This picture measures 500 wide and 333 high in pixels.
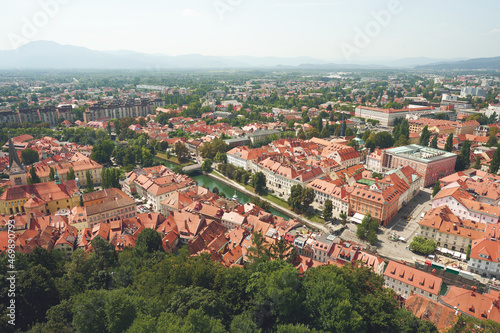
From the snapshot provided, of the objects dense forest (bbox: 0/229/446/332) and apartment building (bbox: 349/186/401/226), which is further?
apartment building (bbox: 349/186/401/226)

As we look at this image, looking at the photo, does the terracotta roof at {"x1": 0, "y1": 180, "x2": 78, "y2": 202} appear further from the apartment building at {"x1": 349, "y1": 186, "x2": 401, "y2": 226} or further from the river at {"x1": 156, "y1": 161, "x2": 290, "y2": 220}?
the apartment building at {"x1": 349, "y1": 186, "x2": 401, "y2": 226}

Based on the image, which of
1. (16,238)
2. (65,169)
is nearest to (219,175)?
(65,169)

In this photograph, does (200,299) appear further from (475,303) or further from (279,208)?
(279,208)

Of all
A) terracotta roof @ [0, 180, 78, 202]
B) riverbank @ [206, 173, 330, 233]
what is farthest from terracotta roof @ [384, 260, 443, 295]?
terracotta roof @ [0, 180, 78, 202]

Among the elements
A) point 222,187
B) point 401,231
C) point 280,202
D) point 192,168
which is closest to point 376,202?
point 401,231

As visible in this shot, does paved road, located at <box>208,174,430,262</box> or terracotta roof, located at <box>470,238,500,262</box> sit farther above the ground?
terracotta roof, located at <box>470,238,500,262</box>

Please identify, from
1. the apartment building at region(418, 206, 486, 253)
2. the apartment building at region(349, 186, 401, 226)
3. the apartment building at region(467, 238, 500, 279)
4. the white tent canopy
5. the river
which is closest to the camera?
the apartment building at region(467, 238, 500, 279)
